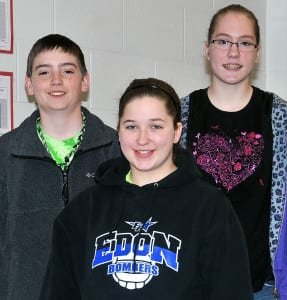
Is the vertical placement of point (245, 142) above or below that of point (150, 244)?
above

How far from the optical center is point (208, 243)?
2.00 metres

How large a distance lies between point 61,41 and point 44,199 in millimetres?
620

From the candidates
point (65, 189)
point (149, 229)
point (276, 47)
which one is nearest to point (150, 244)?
point (149, 229)

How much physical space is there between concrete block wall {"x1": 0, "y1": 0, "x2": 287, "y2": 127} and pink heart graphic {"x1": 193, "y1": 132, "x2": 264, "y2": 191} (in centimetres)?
107

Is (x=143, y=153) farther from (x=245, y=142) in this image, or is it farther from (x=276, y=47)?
(x=276, y=47)

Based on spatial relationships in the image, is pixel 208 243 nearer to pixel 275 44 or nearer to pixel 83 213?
pixel 83 213

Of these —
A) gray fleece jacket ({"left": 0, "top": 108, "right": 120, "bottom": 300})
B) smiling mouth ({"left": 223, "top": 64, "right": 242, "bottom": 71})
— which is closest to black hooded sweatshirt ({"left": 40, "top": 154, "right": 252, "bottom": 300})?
gray fleece jacket ({"left": 0, "top": 108, "right": 120, "bottom": 300})

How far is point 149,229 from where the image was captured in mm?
2043

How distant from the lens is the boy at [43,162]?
2.48 m

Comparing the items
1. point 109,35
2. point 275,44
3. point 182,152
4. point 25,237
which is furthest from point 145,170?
point 275,44

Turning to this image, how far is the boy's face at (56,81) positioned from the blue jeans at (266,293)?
Answer: 3.23ft

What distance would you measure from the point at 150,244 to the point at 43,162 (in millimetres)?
703

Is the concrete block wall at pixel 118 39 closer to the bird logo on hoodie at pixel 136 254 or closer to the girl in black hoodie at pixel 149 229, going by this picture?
the girl in black hoodie at pixel 149 229

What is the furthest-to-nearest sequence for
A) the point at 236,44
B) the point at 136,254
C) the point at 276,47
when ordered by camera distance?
1. the point at 276,47
2. the point at 236,44
3. the point at 136,254
